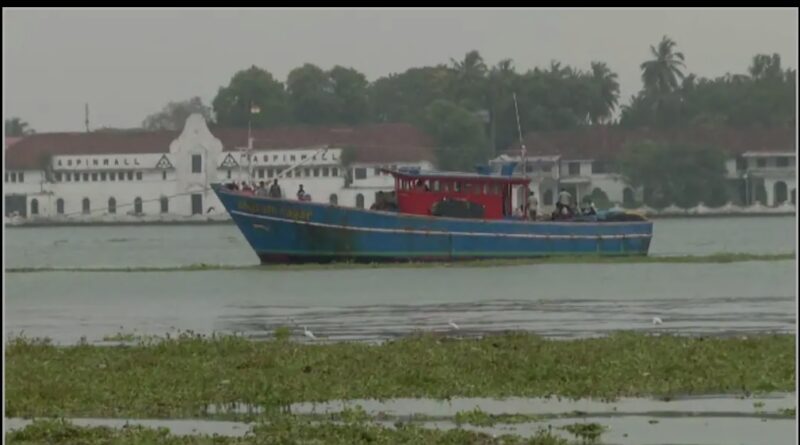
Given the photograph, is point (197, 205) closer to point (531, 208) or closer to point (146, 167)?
point (146, 167)

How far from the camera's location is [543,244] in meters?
50.0

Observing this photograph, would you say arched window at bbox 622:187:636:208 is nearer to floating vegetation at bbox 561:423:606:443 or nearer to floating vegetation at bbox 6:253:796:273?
floating vegetation at bbox 6:253:796:273

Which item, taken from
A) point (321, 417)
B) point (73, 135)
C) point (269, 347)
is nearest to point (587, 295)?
point (269, 347)

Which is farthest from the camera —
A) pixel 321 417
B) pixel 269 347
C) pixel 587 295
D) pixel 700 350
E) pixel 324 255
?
pixel 324 255

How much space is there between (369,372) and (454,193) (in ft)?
105

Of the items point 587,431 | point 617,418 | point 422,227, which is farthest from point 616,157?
point 587,431

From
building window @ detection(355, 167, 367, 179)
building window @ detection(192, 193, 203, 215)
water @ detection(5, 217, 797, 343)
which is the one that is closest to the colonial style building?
building window @ detection(355, 167, 367, 179)

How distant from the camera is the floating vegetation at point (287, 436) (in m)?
13.7

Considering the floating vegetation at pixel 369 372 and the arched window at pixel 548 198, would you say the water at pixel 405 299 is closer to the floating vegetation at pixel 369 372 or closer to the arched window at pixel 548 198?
the floating vegetation at pixel 369 372

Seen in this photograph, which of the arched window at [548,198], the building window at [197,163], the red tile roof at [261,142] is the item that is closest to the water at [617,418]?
Result: the red tile roof at [261,142]

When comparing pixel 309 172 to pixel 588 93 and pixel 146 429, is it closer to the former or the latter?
pixel 588 93

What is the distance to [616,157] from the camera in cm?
10238

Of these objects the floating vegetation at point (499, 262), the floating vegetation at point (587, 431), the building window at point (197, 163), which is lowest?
the floating vegetation at point (499, 262)

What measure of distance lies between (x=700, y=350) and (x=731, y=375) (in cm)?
191
